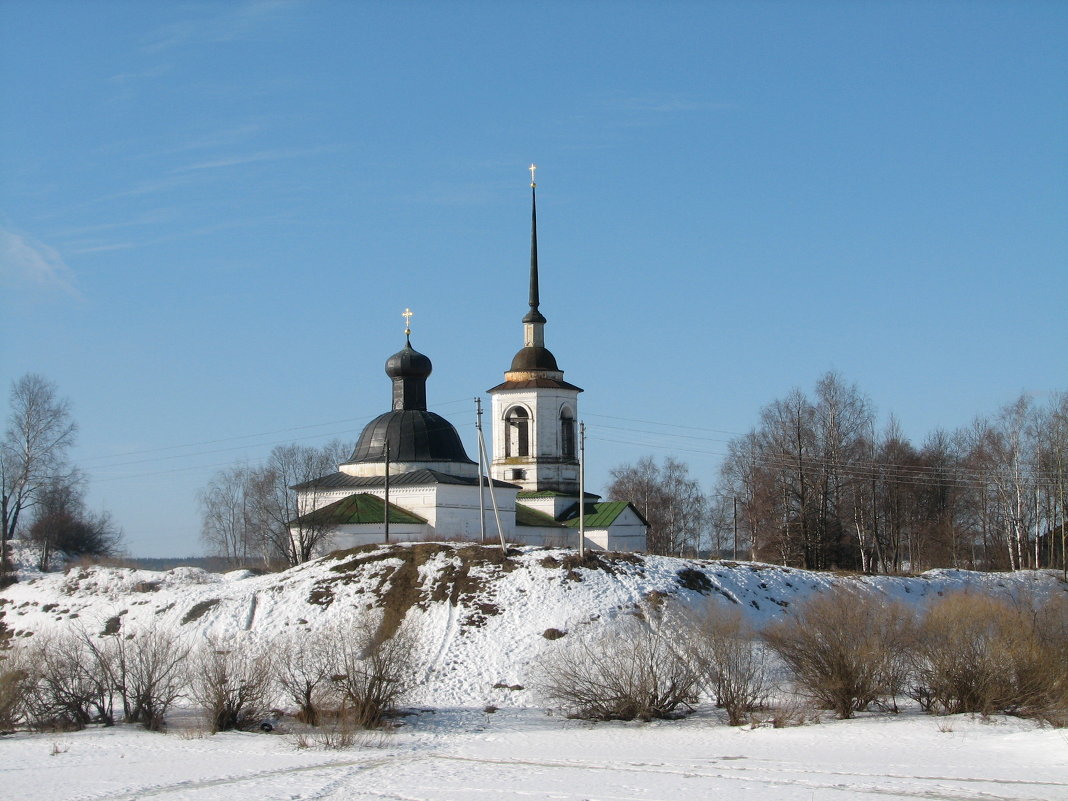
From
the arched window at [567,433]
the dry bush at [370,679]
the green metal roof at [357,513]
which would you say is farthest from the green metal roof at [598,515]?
the dry bush at [370,679]

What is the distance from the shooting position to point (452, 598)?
3011 cm

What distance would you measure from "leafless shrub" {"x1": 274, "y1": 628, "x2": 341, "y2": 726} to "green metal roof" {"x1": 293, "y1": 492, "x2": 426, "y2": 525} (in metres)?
15.3

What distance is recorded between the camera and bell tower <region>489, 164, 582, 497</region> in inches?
1863

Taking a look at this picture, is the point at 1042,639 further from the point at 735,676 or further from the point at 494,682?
the point at 494,682

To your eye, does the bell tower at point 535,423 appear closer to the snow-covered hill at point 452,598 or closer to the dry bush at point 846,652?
the snow-covered hill at point 452,598

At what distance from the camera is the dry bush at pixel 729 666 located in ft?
77.3

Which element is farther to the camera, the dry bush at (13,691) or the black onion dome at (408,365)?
the black onion dome at (408,365)

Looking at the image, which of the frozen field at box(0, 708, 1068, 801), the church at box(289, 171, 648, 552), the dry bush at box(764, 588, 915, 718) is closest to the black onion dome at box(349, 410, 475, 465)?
the church at box(289, 171, 648, 552)

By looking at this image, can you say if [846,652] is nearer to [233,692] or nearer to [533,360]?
→ [233,692]

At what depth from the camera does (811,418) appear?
1839 inches

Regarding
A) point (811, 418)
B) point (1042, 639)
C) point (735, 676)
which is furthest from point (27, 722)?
point (811, 418)

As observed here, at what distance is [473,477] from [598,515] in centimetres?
506

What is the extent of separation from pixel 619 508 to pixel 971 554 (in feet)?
49.5

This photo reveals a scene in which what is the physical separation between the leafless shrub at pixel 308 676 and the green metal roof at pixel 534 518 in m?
21.0
